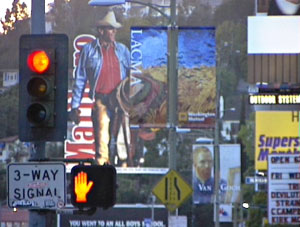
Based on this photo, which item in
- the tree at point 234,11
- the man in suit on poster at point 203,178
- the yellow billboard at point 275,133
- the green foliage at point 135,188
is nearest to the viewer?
Answer: the yellow billboard at point 275,133

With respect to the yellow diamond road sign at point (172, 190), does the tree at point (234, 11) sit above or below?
above

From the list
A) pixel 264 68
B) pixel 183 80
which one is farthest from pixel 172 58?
pixel 264 68

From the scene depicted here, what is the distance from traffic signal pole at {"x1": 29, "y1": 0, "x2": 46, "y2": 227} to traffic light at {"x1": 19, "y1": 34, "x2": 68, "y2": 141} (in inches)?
13.6

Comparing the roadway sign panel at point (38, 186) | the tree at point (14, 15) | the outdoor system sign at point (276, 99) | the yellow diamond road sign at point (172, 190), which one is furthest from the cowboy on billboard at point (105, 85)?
the roadway sign panel at point (38, 186)

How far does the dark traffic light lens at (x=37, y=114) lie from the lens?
970 centimetres

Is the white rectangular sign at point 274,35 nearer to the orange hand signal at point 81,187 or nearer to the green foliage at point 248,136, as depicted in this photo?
the green foliage at point 248,136

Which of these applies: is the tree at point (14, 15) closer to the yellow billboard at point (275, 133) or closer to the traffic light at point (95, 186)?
the yellow billboard at point (275, 133)

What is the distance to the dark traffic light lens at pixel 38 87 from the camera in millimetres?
9742

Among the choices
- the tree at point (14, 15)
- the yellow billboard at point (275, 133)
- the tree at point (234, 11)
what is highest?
the tree at point (234, 11)

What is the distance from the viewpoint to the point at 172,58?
77.2 ft

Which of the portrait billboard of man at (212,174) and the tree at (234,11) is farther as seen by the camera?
the tree at (234,11)

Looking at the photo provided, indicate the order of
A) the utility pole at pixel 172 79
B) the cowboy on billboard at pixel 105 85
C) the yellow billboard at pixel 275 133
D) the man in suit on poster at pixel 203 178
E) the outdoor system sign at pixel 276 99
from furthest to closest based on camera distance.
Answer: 1. the cowboy on billboard at pixel 105 85
2. the man in suit on poster at pixel 203 178
3. the yellow billboard at pixel 275 133
4. the outdoor system sign at pixel 276 99
5. the utility pole at pixel 172 79

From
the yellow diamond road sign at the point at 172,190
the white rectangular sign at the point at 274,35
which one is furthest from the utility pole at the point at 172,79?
the white rectangular sign at the point at 274,35

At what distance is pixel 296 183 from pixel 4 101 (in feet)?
86.7
